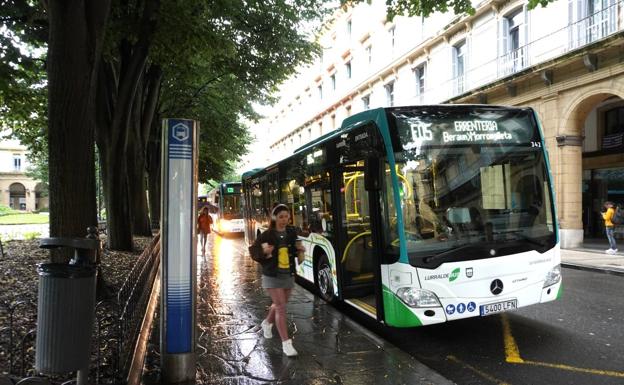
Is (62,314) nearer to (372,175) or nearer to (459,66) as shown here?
(372,175)

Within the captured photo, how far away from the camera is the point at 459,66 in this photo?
23609 millimetres

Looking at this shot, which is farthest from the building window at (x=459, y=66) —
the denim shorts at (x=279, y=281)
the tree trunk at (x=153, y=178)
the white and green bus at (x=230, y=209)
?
the denim shorts at (x=279, y=281)

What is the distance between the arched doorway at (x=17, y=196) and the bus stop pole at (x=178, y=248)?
276 ft

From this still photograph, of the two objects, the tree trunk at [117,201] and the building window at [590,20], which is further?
the building window at [590,20]

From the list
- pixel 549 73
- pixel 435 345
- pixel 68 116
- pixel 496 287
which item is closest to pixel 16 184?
pixel 549 73

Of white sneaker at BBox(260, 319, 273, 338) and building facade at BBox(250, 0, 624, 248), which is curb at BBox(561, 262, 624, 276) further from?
white sneaker at BBox(260, 319, 273, 338)

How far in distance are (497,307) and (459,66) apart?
20057 millimetres

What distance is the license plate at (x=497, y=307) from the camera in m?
5.61

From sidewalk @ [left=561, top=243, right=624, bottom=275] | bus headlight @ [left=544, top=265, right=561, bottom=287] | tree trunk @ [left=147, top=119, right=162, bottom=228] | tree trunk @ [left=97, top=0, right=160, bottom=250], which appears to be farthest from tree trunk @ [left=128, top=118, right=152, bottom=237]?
sidewalk @ [left=561, top=243, right=624, bottom=275]

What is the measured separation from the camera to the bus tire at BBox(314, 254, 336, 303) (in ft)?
26.5

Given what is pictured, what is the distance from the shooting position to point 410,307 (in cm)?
549

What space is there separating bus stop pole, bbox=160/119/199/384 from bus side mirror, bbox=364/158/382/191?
2199 mm

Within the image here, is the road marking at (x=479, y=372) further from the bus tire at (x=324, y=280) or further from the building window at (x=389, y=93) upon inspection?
the building window at (x=389, y=93)

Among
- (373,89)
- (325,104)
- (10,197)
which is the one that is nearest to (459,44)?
(373,89)
